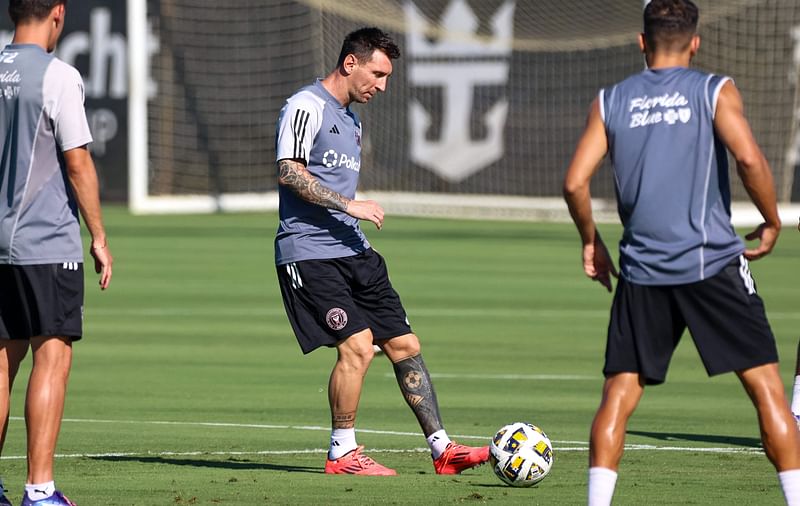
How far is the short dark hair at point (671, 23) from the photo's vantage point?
6.22 metres

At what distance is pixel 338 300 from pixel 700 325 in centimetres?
259

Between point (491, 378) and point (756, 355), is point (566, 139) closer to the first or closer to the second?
point (491, 378)

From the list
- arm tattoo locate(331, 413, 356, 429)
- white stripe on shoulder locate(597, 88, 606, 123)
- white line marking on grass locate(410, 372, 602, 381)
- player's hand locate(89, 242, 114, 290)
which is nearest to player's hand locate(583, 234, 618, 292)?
white stripe on shoulder locate(597, 88, 606, 123)

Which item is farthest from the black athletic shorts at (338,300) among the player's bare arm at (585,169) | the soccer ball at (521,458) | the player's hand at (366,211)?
the player's bare arm at (585,169)

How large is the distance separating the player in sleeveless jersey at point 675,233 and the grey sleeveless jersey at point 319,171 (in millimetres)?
2304

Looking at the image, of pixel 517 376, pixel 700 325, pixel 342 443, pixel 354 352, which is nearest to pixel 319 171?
pixel 354 352

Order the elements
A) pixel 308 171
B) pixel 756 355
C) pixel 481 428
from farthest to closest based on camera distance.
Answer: pixel 481 428 → pixel 308 171 → pixel 756 355

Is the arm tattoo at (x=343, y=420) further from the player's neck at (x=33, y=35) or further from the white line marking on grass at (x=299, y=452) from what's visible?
the player's neck at (x=33, y=35)

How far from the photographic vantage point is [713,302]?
6.20 m

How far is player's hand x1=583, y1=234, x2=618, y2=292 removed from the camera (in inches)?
251

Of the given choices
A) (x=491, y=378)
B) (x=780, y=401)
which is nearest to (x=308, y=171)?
(x=780, y=401)

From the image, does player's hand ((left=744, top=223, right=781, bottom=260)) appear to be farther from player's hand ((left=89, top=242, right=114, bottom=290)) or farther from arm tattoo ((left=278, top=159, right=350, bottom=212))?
player's hand ((left=89, top=242, right=114, bottom=290))

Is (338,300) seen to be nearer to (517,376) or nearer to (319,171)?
(319,171)

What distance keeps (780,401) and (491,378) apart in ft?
20.1
